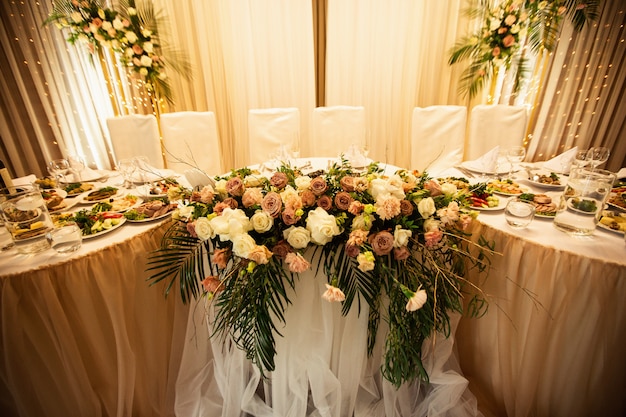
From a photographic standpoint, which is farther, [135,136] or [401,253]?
[135,136]

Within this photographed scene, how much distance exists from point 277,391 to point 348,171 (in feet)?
2.95

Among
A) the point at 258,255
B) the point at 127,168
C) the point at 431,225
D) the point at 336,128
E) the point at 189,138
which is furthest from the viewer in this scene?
the point at 336,128

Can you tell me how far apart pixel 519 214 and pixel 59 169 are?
232 cm

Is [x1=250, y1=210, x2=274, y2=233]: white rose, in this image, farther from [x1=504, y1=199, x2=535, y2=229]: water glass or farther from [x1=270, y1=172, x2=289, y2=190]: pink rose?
[x1=504, y1=199, x2=535, y2=229]: water glass

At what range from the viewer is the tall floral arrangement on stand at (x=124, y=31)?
7.79 feet

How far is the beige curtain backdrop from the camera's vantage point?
2.58m

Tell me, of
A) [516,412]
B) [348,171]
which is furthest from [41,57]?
[516,412]

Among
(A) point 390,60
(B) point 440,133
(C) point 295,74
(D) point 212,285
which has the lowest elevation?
(D) point 212,285

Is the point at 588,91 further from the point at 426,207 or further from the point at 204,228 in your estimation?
the point at 204,228

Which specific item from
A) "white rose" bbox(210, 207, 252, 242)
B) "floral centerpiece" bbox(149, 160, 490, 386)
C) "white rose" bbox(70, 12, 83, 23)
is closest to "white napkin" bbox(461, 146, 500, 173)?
"floral centerpiece" bbox(149, 160, 490, 386)

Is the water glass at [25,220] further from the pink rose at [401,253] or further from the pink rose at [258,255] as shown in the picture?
the pink rose at [401,253]

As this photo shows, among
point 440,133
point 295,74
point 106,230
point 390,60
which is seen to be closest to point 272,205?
point 106,230

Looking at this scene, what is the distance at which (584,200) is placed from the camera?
1.03 m

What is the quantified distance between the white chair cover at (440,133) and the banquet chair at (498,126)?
12 centimetres
